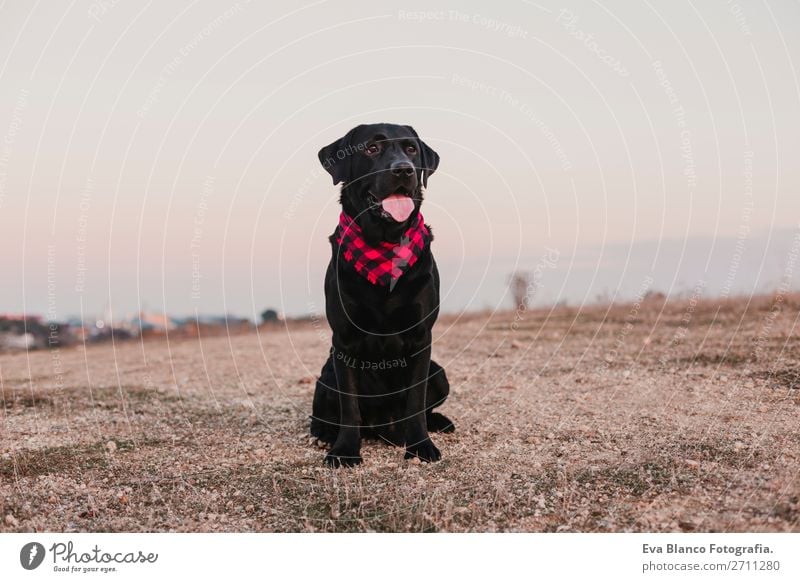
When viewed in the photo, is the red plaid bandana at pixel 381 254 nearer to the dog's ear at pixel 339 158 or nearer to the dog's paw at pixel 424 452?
the dog's ear at pixel 339 158

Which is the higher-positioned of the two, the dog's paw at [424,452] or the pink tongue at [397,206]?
the pink tongue at [397,206]

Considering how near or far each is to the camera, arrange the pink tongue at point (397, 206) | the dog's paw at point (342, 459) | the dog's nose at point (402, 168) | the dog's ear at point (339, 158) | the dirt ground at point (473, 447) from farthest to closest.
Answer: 1. the dog's ear at point (339, 158)
2. the dog's paw at point (342, 459)
3. the pink tongue at point (397, 206)
4. the dog's nose at point (402, 168)
5. the dirt ground at point (473, 447)

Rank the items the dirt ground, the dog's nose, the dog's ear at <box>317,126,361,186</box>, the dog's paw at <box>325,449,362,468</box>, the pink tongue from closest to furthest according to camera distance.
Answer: the dirt ground → the dog's nose → the pink tongue → the dog's paw at <box>325,449,362,468</box> → the dog's ear at <box>317,126,361,186</box>

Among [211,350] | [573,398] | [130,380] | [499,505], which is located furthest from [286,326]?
[499,505]

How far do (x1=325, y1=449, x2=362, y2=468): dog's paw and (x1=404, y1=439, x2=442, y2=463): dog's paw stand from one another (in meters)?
0.38

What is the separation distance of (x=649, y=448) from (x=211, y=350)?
896 cm

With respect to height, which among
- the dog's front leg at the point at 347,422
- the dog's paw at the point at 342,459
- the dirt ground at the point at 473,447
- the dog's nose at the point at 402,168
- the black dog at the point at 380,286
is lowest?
the dirt ground at the point at 473,447

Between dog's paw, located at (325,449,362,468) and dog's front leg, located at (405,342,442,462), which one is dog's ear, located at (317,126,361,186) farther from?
dog's paw, located at (325,449,362,468)

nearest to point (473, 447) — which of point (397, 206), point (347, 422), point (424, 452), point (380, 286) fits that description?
point (424, 452)

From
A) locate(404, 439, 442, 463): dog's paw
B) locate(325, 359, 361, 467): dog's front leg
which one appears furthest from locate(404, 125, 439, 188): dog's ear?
locate(404, 439, 442, 463): dog's paw

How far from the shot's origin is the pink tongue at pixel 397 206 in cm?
515

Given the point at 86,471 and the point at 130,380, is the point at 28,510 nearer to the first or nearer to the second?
the point at 86,471

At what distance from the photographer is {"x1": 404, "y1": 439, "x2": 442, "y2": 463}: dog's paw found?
534 cm

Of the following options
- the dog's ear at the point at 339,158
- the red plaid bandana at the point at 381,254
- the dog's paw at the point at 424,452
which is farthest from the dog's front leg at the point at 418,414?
the dog's ear at the point at 339,158
